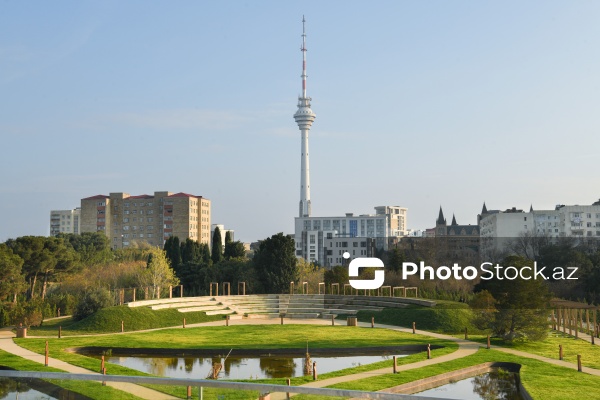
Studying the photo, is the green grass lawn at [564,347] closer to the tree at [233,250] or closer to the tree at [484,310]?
the tree at [484,310]

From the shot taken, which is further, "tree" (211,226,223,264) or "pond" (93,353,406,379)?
"tree" (211,226,223,264)

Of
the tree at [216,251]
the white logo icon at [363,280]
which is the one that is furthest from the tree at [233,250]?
the white logo icon at [363,280]

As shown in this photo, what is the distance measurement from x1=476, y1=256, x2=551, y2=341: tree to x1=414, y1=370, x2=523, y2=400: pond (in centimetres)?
712

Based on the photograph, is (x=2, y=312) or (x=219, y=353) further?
(x=2, y=312)

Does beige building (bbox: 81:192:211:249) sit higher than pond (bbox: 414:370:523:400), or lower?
higher

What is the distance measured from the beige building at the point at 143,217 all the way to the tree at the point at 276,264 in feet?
329

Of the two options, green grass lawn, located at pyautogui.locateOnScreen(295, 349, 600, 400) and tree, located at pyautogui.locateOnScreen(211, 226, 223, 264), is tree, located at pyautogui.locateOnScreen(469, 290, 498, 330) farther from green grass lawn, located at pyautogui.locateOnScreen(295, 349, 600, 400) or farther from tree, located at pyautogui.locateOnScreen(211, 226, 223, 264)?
tree, located at pyautogui.locateOnScreen(211, 226, 223, 264)

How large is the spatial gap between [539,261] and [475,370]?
5164 centimetres

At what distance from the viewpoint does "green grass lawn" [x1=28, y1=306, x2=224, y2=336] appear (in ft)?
114

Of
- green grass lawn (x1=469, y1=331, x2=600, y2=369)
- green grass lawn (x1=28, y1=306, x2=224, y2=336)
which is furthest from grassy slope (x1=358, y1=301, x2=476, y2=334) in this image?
green grass lawn (x1=28, y1=306, x2=224, y2=336)

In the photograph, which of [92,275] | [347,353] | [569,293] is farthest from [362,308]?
[92,275]

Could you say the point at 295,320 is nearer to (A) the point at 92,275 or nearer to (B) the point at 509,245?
(A) the point at 92,275

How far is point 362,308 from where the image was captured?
4619 cm

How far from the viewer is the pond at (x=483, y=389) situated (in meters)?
19.8
